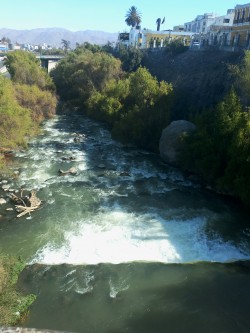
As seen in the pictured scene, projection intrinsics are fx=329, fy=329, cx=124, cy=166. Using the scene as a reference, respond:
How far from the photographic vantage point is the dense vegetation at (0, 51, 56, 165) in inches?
1179

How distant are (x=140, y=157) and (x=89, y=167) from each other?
6218 millimetres

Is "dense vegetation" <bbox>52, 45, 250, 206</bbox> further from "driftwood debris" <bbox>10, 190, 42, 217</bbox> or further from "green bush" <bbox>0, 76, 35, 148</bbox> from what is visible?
"driftwood debris" <bbox>10, 190, 42, 217</bbox>

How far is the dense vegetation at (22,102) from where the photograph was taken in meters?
30.0

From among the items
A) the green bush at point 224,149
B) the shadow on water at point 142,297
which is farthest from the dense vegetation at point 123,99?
the shadow on water at point 142,297

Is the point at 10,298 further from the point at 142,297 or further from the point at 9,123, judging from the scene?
the point at 9,123

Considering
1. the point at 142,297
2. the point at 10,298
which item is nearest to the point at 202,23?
the point at 142,297

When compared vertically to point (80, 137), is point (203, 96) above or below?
above

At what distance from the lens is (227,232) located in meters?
21.9

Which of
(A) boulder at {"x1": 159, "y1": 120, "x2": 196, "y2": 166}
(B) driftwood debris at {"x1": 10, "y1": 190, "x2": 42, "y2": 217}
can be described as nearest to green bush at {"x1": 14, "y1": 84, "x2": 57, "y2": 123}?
(A) boulder at {"x1": 159, "y1": 120, "x2": 196, "y2": 166}

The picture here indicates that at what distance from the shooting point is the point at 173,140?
1287 inches

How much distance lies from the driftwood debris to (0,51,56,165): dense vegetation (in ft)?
18.3

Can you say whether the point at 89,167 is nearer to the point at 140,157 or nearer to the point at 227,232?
the point at 140,157

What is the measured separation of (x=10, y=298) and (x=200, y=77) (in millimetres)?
36186

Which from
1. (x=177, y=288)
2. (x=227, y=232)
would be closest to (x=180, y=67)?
(x=227, y=232)
